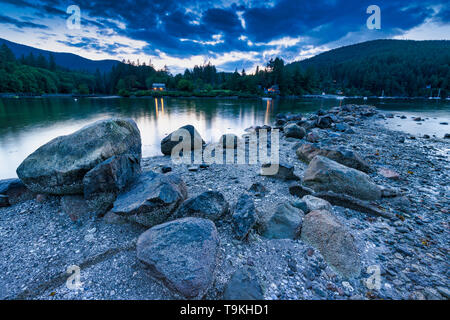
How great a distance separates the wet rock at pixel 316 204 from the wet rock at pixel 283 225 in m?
0.45

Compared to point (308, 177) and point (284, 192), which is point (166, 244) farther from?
point (308, 177)

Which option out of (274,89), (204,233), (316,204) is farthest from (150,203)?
(274,89)

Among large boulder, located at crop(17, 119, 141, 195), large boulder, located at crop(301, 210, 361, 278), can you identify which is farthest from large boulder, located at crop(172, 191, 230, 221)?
large boulder, located at crop(17, 119, 141, 195)

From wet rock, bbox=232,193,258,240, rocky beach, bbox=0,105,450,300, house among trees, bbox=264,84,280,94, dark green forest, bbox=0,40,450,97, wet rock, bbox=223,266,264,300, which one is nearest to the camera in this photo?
wet rock, bbox=223,266,264,300

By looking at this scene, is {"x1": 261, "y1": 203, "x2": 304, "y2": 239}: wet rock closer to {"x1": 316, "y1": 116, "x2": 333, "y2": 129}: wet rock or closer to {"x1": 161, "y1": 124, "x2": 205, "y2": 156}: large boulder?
{"x1": 161, "y1": 124, "x2": 205, "y2": 156}: large boulder

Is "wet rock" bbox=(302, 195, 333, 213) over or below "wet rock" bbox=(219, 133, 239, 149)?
below

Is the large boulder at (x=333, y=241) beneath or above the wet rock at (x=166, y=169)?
beneath

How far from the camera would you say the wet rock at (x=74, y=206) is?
149 inches

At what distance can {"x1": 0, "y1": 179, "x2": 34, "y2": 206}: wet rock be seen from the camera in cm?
426

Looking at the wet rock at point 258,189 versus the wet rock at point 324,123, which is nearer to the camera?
the wet rock at point 258,189

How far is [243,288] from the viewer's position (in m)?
2.36

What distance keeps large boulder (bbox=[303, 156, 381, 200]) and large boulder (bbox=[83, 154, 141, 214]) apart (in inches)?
174

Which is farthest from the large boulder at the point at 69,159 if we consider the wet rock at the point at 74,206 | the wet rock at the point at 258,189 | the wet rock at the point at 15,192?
the wet rock at the point at 258,189

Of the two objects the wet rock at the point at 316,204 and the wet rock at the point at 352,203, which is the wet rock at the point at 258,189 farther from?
the wet rock at the point at 352,203
